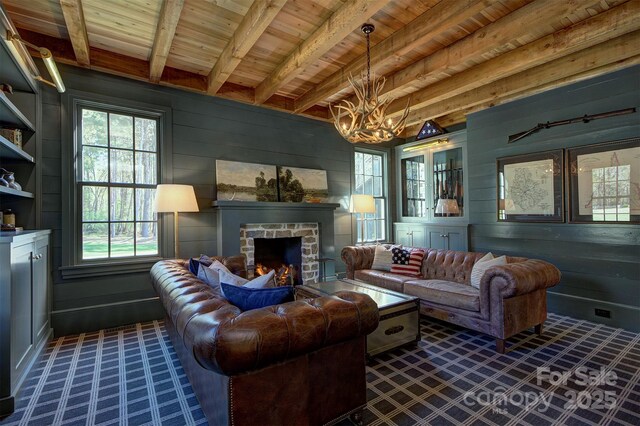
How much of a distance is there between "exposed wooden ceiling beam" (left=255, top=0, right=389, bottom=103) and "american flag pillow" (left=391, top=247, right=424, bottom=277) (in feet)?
9.08

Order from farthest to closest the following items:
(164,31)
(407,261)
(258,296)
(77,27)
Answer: (407,261)
(164,31)
(77,27)
(258,296)

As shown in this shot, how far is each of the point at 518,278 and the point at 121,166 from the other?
4.37 metres

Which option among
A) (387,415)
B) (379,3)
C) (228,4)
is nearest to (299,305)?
(387,415)

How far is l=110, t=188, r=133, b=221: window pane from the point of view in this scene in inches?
138

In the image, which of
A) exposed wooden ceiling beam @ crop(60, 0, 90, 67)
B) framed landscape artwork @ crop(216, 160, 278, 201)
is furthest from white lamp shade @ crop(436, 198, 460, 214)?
exposed wooden ceiling beam @ crop(60, 0, 90, 67)

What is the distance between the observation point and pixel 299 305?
1562 millimetres

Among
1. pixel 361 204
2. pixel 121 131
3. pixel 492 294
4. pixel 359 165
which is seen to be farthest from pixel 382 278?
pixel 121 131

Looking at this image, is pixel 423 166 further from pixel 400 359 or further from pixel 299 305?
pixel 299 305

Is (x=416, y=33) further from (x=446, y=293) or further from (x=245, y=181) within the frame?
(x=245, y=181)

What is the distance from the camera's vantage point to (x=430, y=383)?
224cm

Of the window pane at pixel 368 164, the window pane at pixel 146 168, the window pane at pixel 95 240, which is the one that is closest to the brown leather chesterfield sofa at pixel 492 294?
the window pane at pixel 368 164

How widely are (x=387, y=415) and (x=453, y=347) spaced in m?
1.28

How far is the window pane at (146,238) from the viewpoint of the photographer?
3643 millimetres

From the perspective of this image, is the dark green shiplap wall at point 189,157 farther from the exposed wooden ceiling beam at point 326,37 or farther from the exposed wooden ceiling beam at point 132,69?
the exposed wooden ceiling beam at point 326,37
